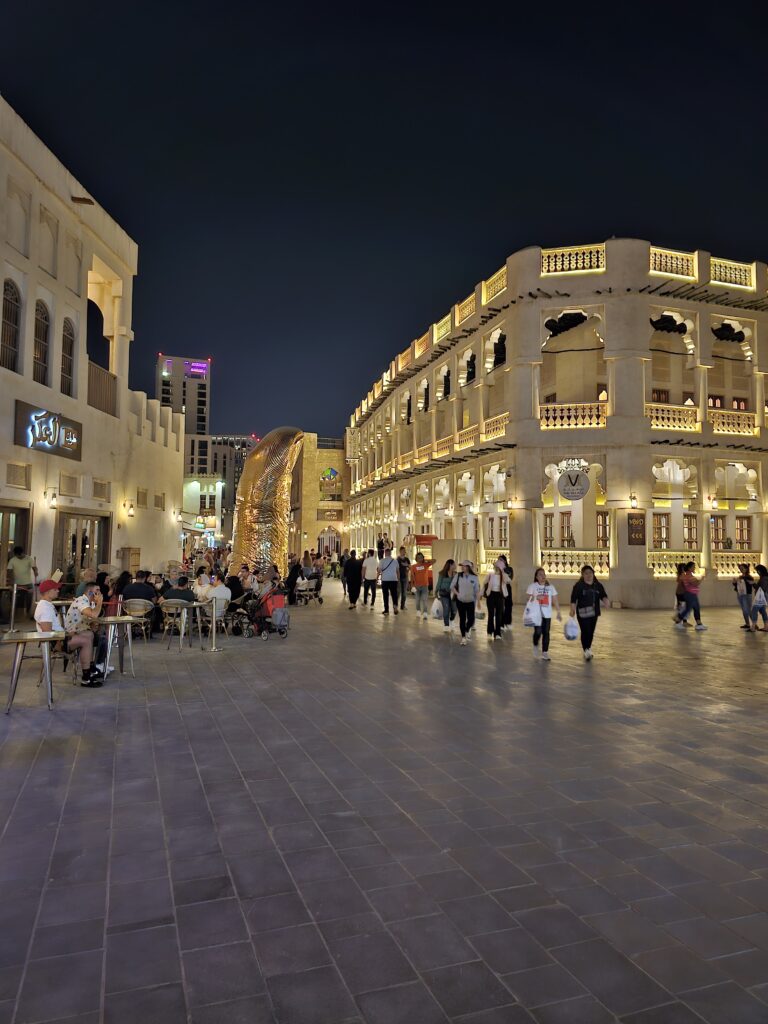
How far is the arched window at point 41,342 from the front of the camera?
1531cm

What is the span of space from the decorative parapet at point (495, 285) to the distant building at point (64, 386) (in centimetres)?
1215

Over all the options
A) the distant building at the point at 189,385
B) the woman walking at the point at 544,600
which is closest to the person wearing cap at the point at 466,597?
the woman walking at the point at 544,600

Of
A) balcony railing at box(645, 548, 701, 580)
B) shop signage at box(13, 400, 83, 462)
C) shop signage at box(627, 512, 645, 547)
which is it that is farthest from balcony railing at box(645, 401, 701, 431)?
shop signage at box(13, 400, 83, 462)

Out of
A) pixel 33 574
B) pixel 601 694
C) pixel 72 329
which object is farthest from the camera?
pixel 72 329

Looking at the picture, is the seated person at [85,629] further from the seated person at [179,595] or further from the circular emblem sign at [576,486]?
the circular emblem sign at [576,486]

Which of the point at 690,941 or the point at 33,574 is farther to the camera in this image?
the point at 33,574

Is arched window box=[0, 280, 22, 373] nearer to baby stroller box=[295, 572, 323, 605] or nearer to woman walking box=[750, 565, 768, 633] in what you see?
baby stroller box=[295, 572, 323, 605]

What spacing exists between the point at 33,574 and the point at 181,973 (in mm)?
12975

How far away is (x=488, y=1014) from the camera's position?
7.55 ft

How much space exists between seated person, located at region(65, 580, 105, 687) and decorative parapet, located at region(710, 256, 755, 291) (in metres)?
22.0

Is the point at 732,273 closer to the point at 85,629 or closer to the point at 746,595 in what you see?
the point at 746,595

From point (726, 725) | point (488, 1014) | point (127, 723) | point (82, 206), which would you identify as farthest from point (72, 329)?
point (488, 1014)

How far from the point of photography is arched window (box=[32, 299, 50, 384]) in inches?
603

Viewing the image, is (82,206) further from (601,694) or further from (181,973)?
(181,973)
